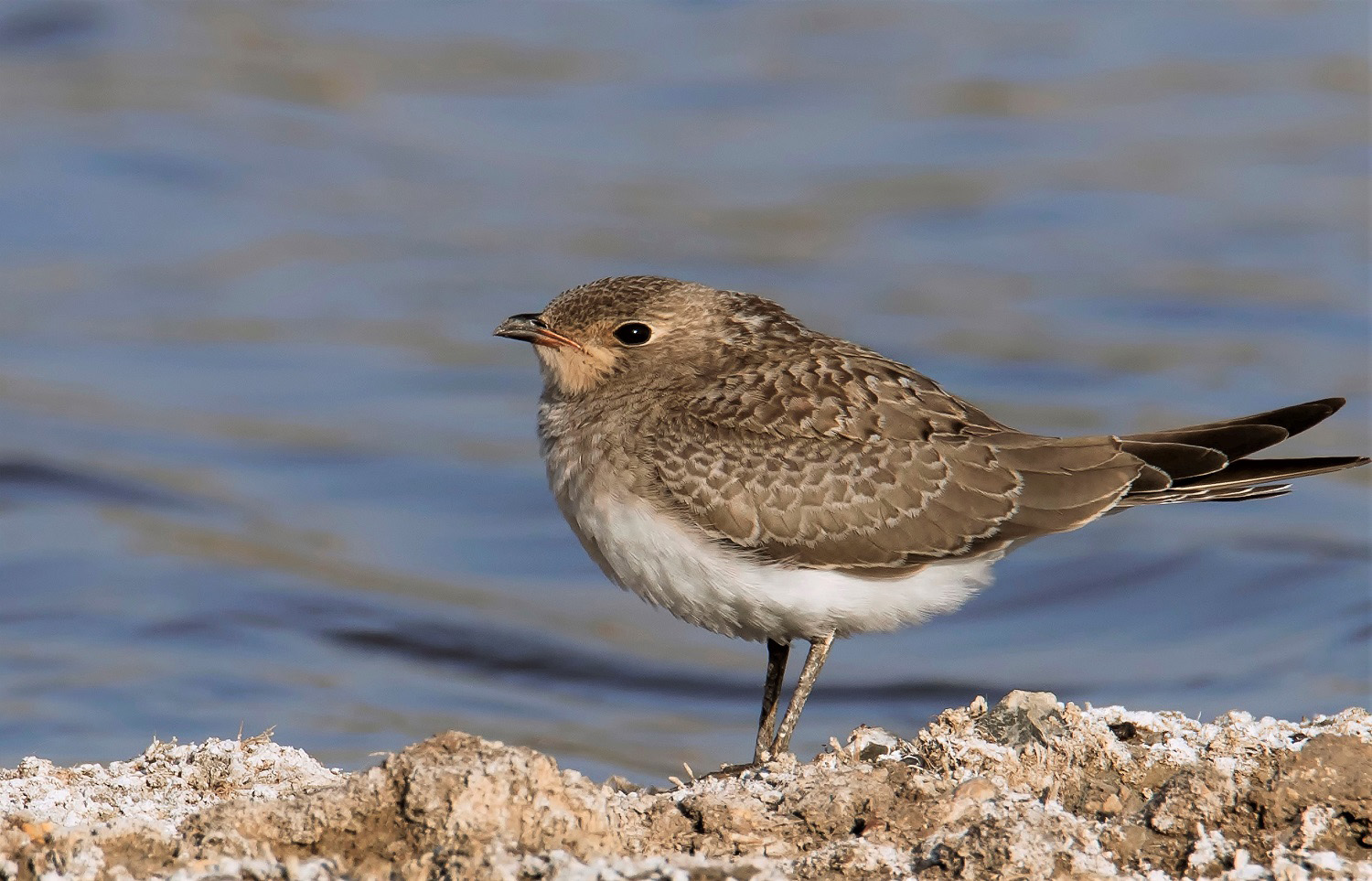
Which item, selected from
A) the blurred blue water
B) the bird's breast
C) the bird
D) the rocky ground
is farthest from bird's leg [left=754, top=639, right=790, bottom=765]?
the blurred blue water

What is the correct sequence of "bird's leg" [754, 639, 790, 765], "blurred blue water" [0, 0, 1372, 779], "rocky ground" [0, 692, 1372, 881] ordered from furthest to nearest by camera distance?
"blurred blue water" [0, 0, 1372, 779] < "bird's leg" [754, 639, 790, 765] < "rocky ground" [0, 692, 1372, 881]

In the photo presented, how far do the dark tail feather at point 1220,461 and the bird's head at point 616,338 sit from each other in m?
1.76

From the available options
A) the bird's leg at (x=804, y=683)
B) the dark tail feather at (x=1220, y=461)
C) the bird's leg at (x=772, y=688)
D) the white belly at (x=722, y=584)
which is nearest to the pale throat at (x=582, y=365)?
the white belly at (x=722, y=584)

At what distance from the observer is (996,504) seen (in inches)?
279

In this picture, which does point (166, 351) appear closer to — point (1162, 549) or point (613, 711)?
point (613, 711)

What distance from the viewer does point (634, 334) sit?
7.44 metres

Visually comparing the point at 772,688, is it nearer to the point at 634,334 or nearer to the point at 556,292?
the point at 634,334

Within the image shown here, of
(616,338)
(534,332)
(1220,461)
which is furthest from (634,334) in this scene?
(1220,461)

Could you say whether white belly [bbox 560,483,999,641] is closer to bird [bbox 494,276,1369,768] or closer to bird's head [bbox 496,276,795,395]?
bird [bbox 494,276,1369,768]

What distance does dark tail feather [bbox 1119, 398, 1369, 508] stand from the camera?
7.15m

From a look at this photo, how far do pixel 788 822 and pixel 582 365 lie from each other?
Answer: 114 inches

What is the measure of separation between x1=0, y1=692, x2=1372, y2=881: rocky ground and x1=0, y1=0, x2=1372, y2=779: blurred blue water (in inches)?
157

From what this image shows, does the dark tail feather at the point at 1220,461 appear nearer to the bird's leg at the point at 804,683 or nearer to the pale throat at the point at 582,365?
the bird's leg at the point at 804,683

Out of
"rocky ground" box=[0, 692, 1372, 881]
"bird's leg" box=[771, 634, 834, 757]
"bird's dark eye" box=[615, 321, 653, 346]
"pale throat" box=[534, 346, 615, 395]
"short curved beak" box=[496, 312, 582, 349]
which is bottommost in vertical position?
"rocky ground" box=[0, 692, 1372, 881]
